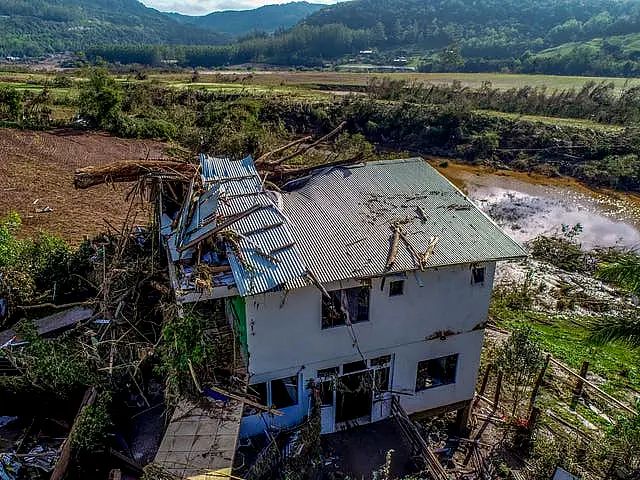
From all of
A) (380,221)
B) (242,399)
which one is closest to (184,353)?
(242,399)

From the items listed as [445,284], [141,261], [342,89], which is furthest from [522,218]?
[342,89]

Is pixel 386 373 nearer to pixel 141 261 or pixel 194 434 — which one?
pixel 194 434

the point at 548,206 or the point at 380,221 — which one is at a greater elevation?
the point at 380,221

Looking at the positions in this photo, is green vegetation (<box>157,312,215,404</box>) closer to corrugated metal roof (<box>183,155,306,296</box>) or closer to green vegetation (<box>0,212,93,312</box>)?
corrugated metal roof (<box>183,155,306,296</box>)

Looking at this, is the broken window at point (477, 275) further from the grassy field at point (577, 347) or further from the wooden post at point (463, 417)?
the grassy field at point (577, 347)

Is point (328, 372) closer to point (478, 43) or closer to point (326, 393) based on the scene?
point (326, 393)
